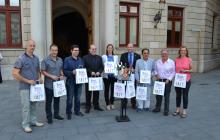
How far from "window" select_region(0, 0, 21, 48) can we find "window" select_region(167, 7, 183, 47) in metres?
8.52

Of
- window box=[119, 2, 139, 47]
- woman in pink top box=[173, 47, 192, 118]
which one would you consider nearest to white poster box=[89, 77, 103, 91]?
woman in pink top box=[173, 47, 192, 118]

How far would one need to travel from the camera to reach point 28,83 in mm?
5980

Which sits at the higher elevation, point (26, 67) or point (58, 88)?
point (26, 67)

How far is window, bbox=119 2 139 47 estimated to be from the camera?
1496 centimetres

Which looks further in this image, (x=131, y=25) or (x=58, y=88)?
(x=131, y=25)

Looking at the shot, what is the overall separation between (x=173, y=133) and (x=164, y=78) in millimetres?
1853

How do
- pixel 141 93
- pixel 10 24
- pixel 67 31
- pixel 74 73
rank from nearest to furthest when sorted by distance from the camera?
1. pixel 74 73
2. pixel 141 93
3. pixel 10 24
4. pixel 67 31

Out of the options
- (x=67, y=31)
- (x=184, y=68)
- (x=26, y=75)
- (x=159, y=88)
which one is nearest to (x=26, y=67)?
(x=26, y=75)

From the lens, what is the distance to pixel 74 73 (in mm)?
7031

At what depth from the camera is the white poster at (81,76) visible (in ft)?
23.0

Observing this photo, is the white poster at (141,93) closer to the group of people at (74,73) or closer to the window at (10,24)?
the group of people at (74,73)

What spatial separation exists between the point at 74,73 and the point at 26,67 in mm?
1396

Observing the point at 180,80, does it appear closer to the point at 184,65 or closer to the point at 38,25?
the point at 184,65

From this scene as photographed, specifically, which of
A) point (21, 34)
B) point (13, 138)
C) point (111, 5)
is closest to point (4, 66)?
point (21, 34)
